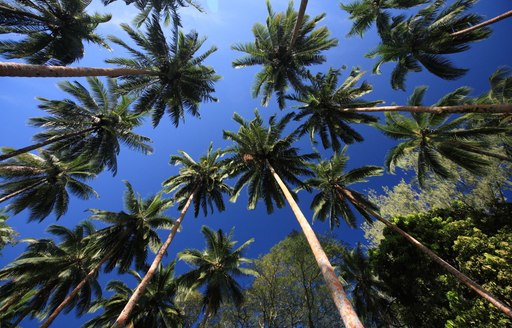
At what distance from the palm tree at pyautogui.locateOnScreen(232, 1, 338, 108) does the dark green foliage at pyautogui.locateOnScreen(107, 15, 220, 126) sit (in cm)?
286

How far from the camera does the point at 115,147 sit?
15.8 metres

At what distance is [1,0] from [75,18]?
259cm

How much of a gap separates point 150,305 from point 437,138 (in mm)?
25207

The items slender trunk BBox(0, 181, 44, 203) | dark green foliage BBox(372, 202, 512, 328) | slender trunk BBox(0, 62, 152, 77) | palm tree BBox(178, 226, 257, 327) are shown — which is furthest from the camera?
palm tree BBox(178, 226, 257, 327)

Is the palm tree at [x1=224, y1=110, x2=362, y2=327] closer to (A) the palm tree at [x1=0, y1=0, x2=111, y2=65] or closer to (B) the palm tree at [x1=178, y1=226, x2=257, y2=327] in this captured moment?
(B) the palm tree at [x1=178, y1=226, x2=257, y2=327]

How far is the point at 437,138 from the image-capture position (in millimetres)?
14914

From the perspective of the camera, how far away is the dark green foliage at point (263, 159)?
681 inches

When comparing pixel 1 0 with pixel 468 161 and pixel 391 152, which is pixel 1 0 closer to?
pixel 391 152

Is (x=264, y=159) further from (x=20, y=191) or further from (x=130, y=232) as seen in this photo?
(x=20, y=191)

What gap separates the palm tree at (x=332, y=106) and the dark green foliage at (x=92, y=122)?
10.9 metres

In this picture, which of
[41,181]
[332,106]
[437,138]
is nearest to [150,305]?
[41,181]

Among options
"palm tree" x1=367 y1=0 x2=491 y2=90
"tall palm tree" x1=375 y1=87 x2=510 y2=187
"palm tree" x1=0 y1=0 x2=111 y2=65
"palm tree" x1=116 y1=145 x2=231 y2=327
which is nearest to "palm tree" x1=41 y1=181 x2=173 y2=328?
"palm tree" x1=116 y1=145 x2=231 y2=327

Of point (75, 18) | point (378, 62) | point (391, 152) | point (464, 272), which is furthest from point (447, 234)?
point (75, 18)

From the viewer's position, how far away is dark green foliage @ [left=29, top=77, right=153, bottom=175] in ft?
47.0
